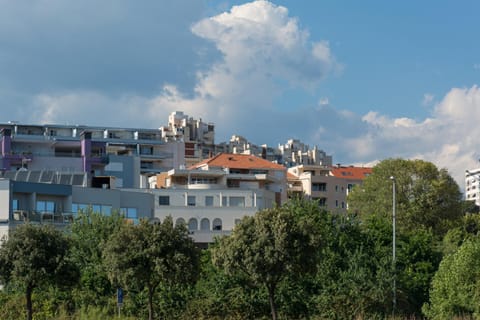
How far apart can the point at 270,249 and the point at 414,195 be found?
51.3 m

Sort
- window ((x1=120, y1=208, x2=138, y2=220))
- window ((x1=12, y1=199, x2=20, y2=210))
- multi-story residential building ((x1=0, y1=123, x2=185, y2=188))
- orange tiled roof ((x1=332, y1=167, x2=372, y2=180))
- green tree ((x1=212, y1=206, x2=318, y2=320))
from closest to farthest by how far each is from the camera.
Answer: green tree ((x1=212, y1=206, x2=318, y2=320)), window ((x1=12, y1=199, x2=20, y2=210)), window ((x1=120, y1=208, x2=138, y2=220)), multi-story residential building ((x1=0, y1=123, x2=185, y2=188)), orange tiled roof ((x1=332, y1=167, x2=372, y2=180))

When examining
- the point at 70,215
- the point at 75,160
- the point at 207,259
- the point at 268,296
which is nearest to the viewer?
the point at 268,296

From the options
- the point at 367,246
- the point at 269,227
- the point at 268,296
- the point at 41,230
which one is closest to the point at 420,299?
the point at 367,246

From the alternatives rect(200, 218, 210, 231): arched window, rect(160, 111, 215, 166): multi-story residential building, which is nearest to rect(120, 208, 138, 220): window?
rect(200, 218, 210, 231): arched window

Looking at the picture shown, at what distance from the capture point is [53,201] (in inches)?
2483

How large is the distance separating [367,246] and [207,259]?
10.2 metres

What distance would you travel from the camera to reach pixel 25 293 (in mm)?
45938

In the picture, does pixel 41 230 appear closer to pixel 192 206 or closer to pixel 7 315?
pixel 7 315

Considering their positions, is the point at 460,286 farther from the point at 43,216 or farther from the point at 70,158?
the point at 70,158

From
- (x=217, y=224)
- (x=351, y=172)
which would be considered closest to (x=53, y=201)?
(x=217, y=224)

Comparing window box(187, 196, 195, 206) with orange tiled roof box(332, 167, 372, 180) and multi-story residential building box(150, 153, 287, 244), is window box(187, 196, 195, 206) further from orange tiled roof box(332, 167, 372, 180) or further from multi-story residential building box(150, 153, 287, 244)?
orange tiled roof box(332, 167, 372, 180)

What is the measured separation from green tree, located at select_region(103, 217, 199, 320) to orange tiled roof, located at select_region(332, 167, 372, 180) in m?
103

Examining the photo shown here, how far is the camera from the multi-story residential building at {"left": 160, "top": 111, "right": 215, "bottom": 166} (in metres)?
167

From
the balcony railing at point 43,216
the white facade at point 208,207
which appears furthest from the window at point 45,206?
the white facade at point 208,207
